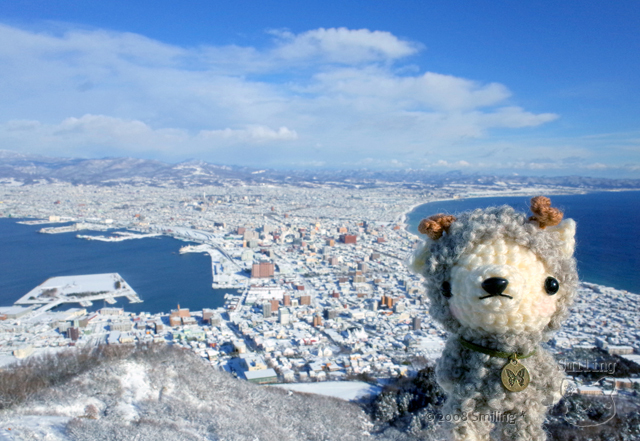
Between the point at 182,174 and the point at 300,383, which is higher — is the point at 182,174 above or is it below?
above

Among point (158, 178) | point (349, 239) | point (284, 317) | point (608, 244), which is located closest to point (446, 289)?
point (284, 317)

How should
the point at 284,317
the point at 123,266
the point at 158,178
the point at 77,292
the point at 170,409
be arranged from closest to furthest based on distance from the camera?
the point at 170,409 → the point at 284,317 → the point at 77,292 → the point at 123,266 → the point at 158,178

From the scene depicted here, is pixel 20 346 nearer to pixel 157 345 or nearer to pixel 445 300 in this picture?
pixel 157 345

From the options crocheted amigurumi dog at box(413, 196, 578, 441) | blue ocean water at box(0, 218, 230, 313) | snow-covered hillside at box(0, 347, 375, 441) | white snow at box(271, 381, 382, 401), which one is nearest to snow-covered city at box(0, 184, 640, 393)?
white snow at box(271, 381, 382, 401)

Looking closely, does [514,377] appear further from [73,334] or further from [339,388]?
[73,334]

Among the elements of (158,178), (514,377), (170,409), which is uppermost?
(158,178)

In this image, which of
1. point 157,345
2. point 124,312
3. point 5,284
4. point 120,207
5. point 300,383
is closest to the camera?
point 300,383

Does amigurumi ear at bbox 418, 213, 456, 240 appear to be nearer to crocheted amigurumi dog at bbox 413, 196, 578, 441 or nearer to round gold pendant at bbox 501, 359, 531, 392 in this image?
crocheted amigurumi dog at bbox 413, 196, 578, 441

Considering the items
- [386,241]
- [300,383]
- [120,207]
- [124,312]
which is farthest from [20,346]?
[120,207]
